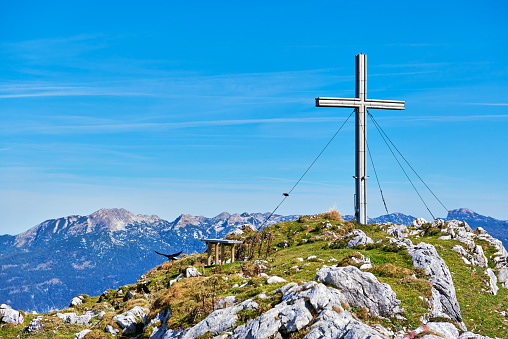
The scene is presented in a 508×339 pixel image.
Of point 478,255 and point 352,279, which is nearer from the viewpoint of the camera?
point 352,279

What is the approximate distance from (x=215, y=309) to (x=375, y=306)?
917 centimetres

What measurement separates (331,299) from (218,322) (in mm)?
6242

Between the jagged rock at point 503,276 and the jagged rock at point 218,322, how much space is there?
3199cm

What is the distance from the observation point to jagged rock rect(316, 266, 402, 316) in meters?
21.4

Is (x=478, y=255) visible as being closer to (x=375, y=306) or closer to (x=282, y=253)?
(x=282, y=253)

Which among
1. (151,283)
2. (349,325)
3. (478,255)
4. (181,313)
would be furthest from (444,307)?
(151,283)

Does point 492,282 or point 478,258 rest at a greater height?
point 478,258

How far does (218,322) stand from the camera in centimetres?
2111

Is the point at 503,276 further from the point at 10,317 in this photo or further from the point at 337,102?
the point at 10,317

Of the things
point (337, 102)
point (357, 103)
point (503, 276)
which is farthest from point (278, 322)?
point (503, 276)

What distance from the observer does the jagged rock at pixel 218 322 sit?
2077 centimetres

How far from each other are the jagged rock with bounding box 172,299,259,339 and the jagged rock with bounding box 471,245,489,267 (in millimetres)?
31495

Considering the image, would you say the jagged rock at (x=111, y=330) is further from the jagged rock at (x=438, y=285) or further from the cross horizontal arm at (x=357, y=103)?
the cross horizontal arm at (x=357, y=103)

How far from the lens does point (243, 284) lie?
2856cm
